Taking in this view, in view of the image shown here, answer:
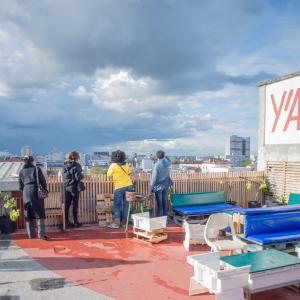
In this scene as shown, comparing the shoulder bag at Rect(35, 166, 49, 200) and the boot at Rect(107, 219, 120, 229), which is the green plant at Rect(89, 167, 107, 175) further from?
the shoulder bag at Rect(35, 166, 49, 200)

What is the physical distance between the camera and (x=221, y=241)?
6613 millimetres

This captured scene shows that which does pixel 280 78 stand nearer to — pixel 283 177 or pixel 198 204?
pixel 283 177

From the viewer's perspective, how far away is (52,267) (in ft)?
21.0

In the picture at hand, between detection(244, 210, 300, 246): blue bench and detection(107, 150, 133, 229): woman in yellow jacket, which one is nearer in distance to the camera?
detection(244, 210, 300, 246): blue bench

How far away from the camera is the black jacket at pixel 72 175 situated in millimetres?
9328

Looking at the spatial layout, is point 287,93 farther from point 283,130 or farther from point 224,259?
point 224,259

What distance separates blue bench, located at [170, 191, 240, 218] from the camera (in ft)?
31.9

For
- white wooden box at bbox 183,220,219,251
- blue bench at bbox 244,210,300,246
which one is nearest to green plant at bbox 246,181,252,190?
blue bench at bbox 244,210,300,246

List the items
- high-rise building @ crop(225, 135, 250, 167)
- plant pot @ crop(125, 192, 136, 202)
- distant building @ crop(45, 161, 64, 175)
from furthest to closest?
high-rise building @ crop(225, 135, 250, 167)
distant building @ crop(45, 161, 64, 175)
plant pot @ crop(125, 192, 136, 202)

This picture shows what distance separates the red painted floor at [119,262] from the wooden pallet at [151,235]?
0.16 m

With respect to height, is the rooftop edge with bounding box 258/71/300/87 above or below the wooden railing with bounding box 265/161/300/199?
above

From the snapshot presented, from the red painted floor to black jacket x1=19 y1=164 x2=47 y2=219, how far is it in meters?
0.70

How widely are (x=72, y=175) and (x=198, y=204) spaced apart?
13.4ft

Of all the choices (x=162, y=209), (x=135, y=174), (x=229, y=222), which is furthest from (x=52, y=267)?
(x=135, y=174)
